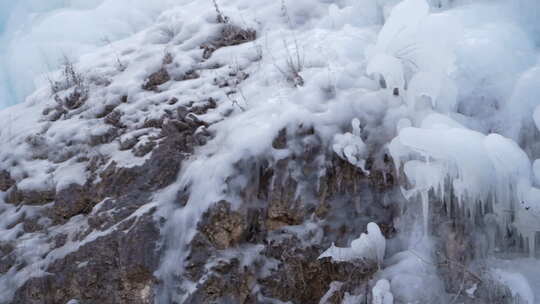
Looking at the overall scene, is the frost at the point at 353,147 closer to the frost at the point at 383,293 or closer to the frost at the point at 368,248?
the frost at the point at 368,248

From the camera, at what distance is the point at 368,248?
2408 mm

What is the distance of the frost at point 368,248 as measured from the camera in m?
2.39

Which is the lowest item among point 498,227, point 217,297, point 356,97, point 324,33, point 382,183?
point 217,297

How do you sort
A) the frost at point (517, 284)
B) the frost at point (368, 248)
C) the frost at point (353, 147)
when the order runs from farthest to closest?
the frost at point (353, 147) < the frost at point (368, 248) < the frost at point (517, 284)

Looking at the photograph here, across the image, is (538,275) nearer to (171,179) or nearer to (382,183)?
(382,183)

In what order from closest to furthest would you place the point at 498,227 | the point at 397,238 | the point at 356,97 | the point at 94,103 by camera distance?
the point at 498,227 → the point at 397,238 → the point at 356,97 → the point at 94,103

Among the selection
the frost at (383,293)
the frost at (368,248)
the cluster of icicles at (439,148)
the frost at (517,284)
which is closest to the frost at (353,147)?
the cluster of icicles at (439,148)

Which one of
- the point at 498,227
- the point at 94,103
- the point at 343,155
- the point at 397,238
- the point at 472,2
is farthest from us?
the point at 94,103

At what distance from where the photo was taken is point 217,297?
254cm

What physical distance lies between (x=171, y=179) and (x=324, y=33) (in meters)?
1.58

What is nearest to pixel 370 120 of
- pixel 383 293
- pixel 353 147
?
pixel 353 147

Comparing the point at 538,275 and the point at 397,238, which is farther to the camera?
the point at 397,238

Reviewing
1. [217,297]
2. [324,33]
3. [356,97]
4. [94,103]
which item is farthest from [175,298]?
[324,33]

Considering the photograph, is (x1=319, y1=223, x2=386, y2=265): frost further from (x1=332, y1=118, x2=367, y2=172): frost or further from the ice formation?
(x1=332, y1=118, x2=367, y2=172): frost
